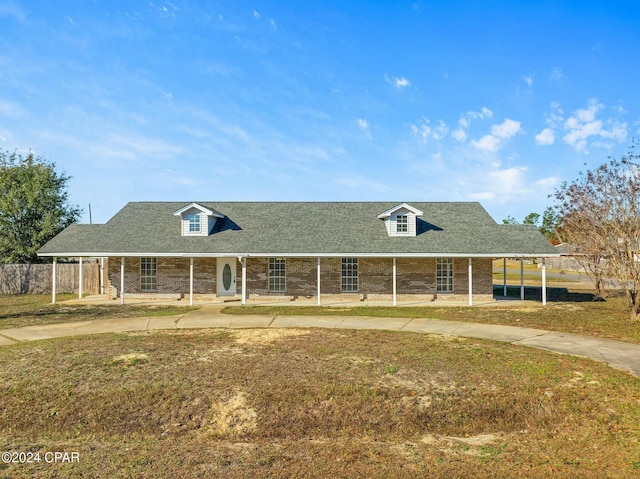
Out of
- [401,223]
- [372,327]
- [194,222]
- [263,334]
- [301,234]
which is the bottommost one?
[372,327]

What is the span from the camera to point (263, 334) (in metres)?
12.2

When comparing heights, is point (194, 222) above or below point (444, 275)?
above

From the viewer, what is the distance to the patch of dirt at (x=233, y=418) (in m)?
6.68

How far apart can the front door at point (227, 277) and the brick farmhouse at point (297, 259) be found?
0.05 m

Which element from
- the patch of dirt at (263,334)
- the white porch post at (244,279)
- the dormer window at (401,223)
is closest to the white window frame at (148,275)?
the white porch post at (244,279)

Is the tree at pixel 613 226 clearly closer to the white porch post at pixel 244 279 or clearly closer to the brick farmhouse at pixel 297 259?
the brick farmhouse at pixel 297 259

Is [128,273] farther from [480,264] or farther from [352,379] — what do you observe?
[480,264]

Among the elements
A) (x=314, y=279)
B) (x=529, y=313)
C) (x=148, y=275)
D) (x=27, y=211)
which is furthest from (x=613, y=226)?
(x=27, y=211)

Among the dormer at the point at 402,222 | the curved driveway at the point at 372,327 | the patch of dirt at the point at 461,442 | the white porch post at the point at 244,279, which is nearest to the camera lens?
the patch of dirt at the point at 461,442

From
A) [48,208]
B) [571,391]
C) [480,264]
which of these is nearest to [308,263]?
[480,264]

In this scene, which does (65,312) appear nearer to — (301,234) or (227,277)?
(227,277)

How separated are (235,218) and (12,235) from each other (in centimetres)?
2064

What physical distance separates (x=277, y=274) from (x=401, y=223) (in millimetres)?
7340

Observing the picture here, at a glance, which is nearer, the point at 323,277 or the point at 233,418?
the point at 233,418
